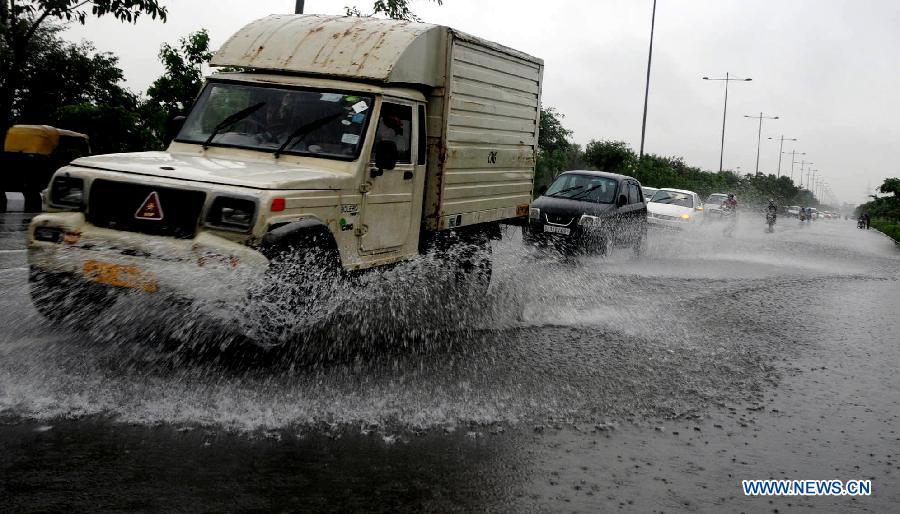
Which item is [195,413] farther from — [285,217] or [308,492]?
[285,217]

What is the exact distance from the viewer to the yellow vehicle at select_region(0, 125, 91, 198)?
688 inches

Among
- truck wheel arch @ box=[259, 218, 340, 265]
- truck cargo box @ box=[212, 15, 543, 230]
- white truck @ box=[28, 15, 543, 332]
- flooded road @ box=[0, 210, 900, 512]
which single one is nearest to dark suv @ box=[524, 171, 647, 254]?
white truck @ box=[28, 15, 543, 332]

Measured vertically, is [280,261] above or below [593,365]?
above

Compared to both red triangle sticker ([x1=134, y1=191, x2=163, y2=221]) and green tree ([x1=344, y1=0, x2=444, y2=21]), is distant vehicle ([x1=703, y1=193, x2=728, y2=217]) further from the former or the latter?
red triangle sticker ([x1=134, y1=191, x2=163, y2=221])

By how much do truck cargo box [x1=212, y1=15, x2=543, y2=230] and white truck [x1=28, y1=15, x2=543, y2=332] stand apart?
0.02m

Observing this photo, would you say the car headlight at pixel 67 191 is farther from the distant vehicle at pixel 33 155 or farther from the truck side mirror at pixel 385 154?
the distant vehicle at pixel 33 155

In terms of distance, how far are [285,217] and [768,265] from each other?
1367 cm

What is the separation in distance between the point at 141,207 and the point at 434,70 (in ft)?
10.6

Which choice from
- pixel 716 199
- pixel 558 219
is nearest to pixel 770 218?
pixel 716 199

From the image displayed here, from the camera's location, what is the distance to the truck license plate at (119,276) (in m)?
5.50

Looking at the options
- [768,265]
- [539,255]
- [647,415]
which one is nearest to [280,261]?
[647,415]

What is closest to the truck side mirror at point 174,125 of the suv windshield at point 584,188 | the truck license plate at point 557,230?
the truck license plate at point 557,230

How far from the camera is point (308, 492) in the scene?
12.4 ft

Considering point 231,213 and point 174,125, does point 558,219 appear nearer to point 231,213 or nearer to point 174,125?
point 174,125
